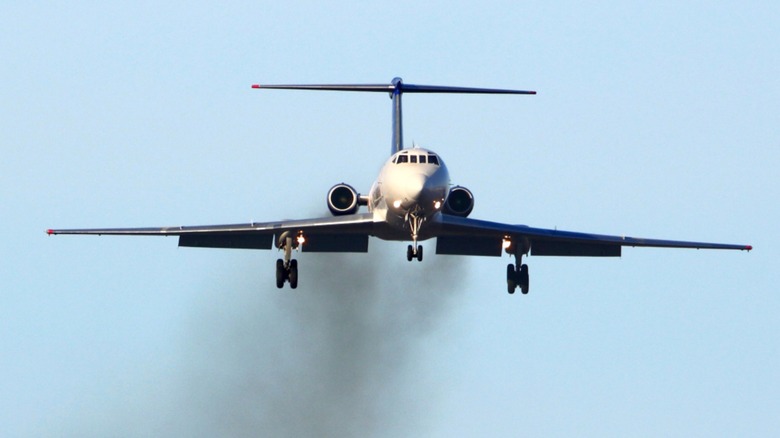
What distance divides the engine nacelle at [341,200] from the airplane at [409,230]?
25mm

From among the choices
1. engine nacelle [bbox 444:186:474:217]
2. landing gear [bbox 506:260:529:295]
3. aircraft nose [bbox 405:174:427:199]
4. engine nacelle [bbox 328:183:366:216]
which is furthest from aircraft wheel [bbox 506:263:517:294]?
aircraft nose [bbox 405:174:427:199]

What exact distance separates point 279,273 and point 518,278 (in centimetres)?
616

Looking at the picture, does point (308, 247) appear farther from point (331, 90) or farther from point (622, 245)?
point (622, 245)

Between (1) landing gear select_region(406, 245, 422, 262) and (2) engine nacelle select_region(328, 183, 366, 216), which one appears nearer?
(1) landing gear select_region(406, 245, 422, 262)

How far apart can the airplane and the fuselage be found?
2 cm

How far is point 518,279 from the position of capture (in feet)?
139

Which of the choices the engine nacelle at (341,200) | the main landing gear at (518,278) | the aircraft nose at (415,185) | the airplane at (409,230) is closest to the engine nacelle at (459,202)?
the airplane at (409,230)

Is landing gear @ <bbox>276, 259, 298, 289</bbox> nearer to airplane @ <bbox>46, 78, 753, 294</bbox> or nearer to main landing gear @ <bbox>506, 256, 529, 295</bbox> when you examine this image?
airplane @ <bbox>46, 78, 753, 294</bbox>

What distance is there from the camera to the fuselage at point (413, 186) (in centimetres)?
3688

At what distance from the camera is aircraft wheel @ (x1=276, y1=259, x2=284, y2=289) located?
41.8m

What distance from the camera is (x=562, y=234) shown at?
4219cm

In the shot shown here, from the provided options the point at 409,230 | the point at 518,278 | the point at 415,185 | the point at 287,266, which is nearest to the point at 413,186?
the point at 415,185

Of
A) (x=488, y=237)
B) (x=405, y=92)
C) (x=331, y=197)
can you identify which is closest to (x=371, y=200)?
(x=331, y=197)

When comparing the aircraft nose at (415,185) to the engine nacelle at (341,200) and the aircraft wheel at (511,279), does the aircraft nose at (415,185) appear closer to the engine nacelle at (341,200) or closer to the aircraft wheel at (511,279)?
the engine nacelle at (341,200)
